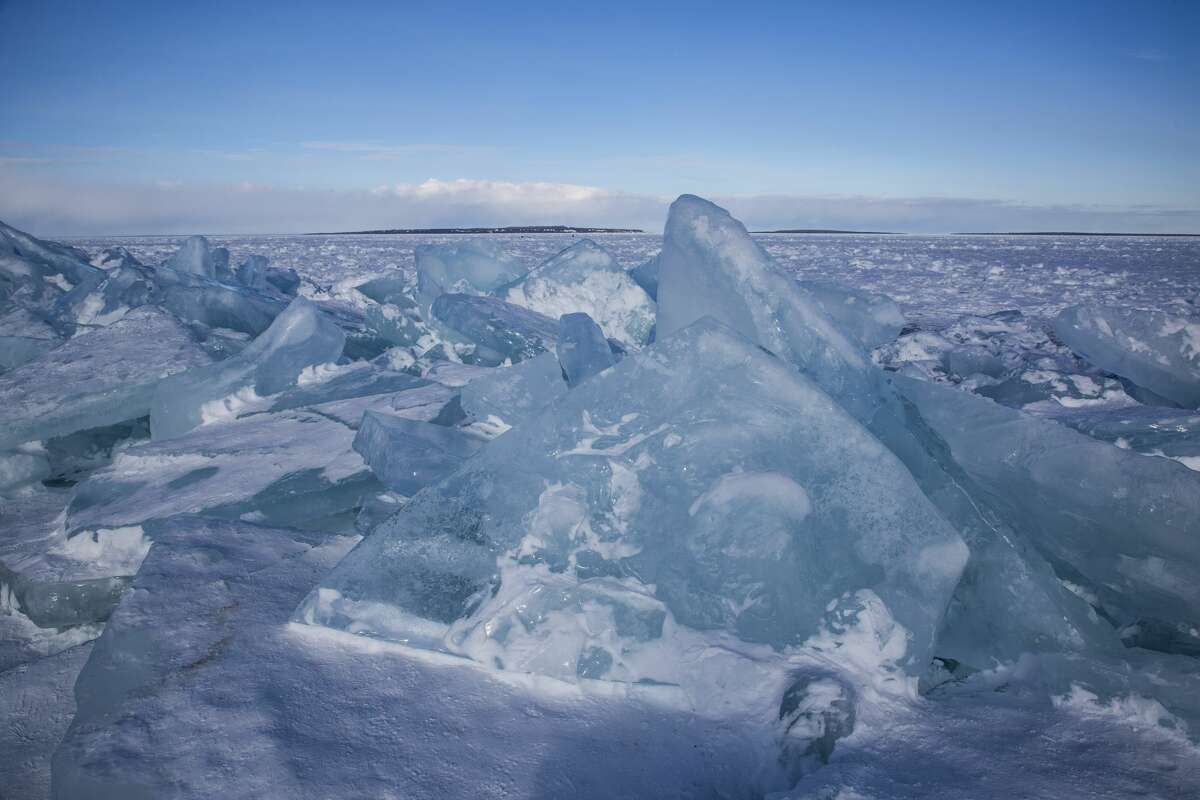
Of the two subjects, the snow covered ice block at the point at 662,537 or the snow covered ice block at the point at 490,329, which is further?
the snow covered ice block at the point at 490,329

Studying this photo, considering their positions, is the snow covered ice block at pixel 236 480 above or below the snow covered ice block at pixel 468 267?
below

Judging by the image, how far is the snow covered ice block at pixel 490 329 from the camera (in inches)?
134

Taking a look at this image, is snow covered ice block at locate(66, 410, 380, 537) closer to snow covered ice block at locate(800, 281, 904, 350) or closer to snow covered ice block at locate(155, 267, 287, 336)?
snow covered ice block at locate(155, 267, 287, 336)

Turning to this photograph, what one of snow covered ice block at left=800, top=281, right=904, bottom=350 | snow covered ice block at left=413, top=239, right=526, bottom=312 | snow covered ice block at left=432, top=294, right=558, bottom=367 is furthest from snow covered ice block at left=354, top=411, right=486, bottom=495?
snow covered ice block at left=413, top=239, right=526, bottom=312

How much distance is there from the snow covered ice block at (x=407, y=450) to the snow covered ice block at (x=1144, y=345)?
342 centimetres

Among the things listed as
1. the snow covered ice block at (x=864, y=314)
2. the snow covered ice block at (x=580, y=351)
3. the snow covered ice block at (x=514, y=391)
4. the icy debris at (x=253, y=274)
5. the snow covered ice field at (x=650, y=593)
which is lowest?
the snow covered ice field at (x=650, y=593)

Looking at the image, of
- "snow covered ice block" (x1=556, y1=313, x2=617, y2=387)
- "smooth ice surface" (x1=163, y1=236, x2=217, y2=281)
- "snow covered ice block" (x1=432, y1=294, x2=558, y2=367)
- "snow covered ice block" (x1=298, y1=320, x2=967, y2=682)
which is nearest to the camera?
"snow covered ice block" (x1=298, y1=320, x2=967, y2=682)

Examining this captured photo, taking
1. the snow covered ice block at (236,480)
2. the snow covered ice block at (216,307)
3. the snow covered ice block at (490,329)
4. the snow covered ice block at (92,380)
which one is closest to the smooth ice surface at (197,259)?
the snow covered ice block at (216,307)

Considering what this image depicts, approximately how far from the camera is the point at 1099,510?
56.2 inches

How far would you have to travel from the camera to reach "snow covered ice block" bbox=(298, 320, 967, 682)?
4.10 feet

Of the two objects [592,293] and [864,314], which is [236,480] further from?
[864,314]

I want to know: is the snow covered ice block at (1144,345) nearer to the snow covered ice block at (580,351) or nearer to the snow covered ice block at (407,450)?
the snow covered ice block at (580,351)

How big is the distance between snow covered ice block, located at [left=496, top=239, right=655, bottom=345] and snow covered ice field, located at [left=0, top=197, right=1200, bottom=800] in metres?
1.86

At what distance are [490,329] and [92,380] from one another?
1.73 meters
